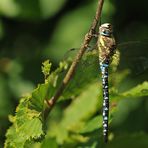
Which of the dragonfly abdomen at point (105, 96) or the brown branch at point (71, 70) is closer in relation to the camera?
the brown branch at point (71, 70)

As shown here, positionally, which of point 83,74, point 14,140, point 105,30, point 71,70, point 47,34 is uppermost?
point 47,34

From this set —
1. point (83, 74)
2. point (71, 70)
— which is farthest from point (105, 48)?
point (71, 70)

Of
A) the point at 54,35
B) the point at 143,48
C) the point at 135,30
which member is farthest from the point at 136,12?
the point at 143,48

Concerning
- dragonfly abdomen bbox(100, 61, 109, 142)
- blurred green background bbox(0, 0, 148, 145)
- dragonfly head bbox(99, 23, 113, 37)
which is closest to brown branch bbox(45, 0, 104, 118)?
dragonfly abdomen bbox(100, 61, 109, 142)

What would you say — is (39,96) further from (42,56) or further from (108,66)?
(42,56)

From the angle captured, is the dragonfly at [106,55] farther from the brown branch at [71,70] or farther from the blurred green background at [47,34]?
the blurred green background at [47,34]

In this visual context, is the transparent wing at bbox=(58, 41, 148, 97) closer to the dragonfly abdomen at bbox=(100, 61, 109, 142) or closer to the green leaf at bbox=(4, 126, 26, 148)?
the dragonfly abdomen at bbox=(100, 61, 109, 142)

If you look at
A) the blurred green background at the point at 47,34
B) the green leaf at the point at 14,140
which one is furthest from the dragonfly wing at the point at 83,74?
the blurred green background at the point at 47,34

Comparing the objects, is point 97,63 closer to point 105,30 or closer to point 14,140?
point 105,30
